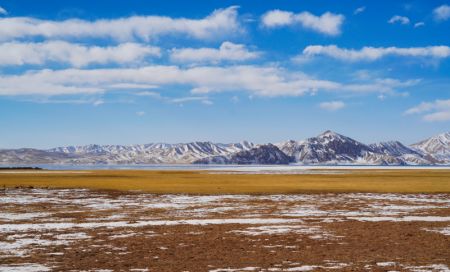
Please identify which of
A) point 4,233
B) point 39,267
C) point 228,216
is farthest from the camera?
point 228,216

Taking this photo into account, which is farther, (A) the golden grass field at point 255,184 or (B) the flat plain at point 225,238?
(A) the golden grass field at point 255,184

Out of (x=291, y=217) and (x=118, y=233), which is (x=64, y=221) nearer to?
(x=118, y=233)

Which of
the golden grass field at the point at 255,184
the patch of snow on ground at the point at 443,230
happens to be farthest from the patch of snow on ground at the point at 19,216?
the patch of snow on ground at the point at 443,230

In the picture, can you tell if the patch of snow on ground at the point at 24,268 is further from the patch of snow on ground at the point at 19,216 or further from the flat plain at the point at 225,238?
the patch of snow on ground at the point at 19,216

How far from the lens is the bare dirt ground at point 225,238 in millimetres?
15455

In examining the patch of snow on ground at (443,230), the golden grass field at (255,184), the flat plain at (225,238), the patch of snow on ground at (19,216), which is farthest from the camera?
the golden grass field at (255,184)

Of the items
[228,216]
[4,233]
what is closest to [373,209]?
[228,216]

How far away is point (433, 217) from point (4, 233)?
80.0 ft

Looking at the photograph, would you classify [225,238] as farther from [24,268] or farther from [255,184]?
[255,184]

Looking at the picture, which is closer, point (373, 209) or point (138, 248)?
point (138, 248)

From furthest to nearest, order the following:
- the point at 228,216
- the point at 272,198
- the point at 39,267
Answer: the point at 272,198 < the point at 228,216 < the point at 39,267

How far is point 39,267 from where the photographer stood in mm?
14859

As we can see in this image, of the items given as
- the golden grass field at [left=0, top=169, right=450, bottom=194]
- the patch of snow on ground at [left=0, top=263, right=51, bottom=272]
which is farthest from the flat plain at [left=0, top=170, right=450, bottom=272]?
the golden grass field at [left=0, top=169, right=450, bottom=194]

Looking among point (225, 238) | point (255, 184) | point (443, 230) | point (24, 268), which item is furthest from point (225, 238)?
point (255, 184)
